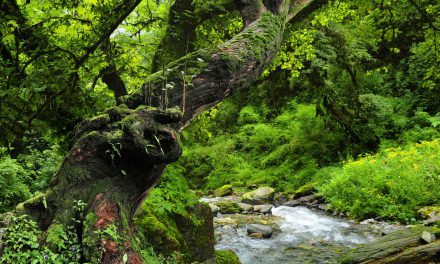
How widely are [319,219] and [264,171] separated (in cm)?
825

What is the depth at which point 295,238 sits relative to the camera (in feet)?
34.9

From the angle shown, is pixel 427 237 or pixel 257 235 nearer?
pixel 427 237

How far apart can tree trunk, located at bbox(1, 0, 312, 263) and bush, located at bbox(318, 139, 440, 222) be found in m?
8.72

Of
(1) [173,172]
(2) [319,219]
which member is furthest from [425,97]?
(1) [173,172]

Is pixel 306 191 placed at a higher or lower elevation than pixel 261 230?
lower

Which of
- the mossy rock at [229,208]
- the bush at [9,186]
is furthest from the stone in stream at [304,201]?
the bush at [9,186]

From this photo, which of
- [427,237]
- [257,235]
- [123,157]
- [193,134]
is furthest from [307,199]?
[123,157]

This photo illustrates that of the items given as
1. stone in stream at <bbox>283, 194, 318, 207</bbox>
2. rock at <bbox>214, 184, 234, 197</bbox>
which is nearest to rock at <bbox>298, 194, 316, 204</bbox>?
stone in stream at <bbox>283, 194, 318, 207</bbox>

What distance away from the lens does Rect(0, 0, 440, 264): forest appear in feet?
11.2

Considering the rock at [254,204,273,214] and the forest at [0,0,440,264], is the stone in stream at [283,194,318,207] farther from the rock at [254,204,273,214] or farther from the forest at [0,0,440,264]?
the rock at [254,204,273,214]

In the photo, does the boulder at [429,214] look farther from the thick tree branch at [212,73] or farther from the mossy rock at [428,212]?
the thick tree branch at [212,73]

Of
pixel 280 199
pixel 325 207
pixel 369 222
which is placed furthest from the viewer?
pixel 280 199

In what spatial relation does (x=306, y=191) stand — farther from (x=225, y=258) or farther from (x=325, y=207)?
(x=225, y=258)

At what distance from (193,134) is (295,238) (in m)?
4.10
